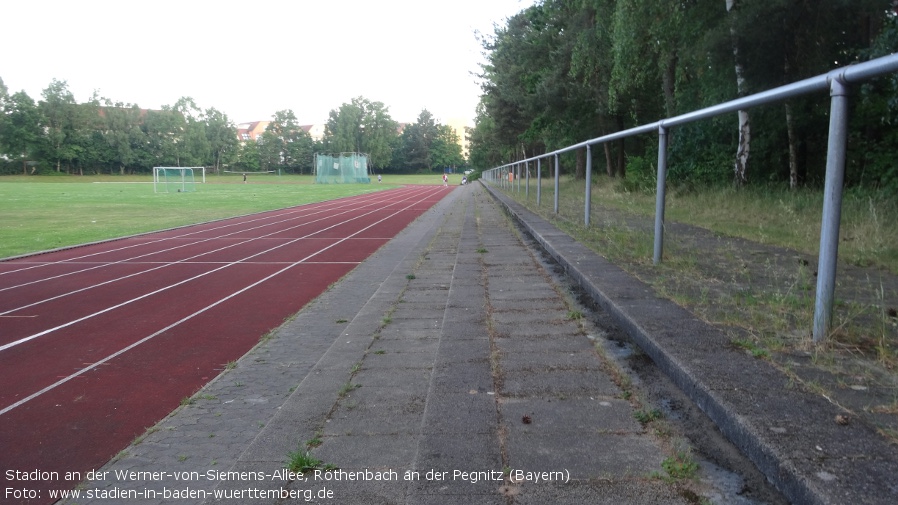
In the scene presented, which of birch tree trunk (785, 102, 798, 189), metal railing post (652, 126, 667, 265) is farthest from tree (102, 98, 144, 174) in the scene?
metal railing post (652, 126, 667, 265)

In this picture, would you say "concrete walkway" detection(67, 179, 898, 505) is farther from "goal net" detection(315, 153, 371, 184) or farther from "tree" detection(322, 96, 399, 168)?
"tree" detection(322, 96, 399, 168)

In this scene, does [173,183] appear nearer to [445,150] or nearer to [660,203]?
[660,203]

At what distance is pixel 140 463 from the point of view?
280 cm

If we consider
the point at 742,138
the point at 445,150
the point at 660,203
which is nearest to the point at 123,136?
the point at 445,150

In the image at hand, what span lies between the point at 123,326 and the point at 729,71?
14.6 meters

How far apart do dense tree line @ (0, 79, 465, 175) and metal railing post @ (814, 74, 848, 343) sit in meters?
96.0

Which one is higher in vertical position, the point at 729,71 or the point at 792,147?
the point at 729,71

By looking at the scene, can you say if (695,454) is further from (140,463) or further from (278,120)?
(278,120)

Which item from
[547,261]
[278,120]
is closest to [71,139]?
[278,120]

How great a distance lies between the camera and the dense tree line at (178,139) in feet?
267

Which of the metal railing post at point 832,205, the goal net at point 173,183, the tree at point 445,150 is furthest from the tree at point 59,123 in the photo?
the metal railing post at point 832,205

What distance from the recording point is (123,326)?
18.4 ft

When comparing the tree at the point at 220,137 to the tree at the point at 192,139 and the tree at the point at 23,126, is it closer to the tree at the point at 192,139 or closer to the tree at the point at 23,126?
the tree at the point at 192,139

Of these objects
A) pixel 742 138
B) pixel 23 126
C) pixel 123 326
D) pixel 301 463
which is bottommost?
pixel 123 326
